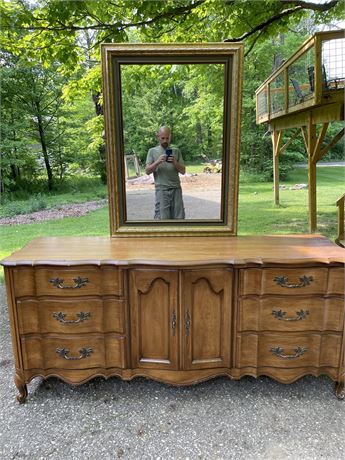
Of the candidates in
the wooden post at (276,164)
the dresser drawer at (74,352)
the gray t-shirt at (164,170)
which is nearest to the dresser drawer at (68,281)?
the dresser drawer at (74,352)

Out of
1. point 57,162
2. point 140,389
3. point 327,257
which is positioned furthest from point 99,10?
point 57,162

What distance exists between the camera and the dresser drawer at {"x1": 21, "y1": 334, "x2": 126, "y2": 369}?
84.4 inches

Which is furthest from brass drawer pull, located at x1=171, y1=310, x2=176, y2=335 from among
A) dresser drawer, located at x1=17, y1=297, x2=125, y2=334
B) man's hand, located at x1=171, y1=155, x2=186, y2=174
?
man's hand, located at x1=171, y1=155, x2=186, y2=174

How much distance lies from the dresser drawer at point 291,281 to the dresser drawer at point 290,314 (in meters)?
0.05

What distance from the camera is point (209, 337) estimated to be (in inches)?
84.8

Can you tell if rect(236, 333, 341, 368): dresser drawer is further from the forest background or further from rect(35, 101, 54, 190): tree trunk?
rect(35, 101, 54, 190): tree trunk

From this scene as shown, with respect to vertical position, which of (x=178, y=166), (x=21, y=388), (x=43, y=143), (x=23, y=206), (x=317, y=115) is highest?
(x=317, y=115)

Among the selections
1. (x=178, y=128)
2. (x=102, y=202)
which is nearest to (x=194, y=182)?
(x=178, y=128)

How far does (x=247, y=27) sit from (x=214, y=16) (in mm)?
457

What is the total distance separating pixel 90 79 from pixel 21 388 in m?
4.46

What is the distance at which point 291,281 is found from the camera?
2053mm

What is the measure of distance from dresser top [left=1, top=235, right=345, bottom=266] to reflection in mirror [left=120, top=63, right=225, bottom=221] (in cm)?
28

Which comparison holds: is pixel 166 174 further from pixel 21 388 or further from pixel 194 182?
pixel 21 388

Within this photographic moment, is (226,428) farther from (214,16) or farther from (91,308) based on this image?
(214,16)
